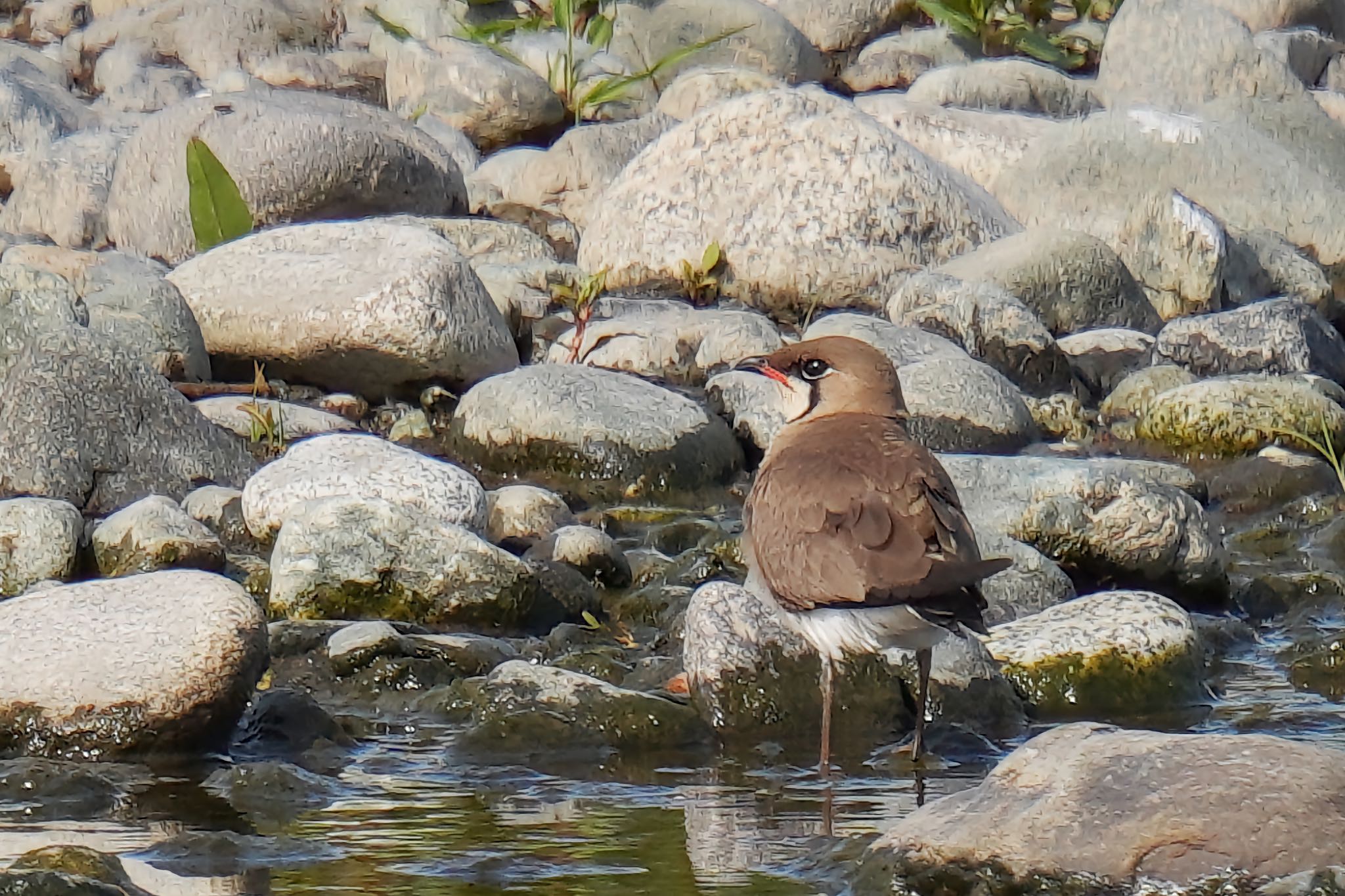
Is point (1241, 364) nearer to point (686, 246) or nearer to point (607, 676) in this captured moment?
point (686, 246)

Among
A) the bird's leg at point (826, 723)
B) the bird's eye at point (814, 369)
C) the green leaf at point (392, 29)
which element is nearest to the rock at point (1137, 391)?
the bird's eye at point (814, 369)

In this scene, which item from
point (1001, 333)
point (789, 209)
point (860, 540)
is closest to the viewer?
point (860, 540)

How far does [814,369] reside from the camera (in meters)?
7.08

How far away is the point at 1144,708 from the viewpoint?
7137 mm

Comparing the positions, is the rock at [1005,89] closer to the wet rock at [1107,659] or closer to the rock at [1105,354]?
the rock at [1105,354]

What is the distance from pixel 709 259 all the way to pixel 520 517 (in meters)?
3.82

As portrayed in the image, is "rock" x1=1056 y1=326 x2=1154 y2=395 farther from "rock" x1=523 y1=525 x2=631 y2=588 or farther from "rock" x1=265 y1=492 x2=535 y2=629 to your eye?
"rock" x1=265 y1=492 x2=535 y2=629

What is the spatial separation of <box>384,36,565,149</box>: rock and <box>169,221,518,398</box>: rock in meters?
4.77

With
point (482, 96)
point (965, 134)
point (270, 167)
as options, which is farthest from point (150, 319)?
point (965, 134)

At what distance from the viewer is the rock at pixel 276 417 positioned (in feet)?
32.5

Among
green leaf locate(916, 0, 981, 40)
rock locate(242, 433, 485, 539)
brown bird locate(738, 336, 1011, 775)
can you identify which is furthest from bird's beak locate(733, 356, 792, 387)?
green leaf locate(916, 0, 981, 40)

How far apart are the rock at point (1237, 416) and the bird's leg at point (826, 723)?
4464 mm

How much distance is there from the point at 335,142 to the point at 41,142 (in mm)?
3485

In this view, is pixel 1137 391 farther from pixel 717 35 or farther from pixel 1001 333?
pixel 717 35
